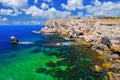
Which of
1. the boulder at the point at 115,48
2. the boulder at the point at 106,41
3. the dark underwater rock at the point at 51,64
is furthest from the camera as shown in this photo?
the boulder at the point at 106,41

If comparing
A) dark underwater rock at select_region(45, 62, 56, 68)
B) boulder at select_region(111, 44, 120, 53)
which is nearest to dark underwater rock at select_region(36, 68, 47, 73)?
dark underwater rock at select_region(45, 62, 56, 68)

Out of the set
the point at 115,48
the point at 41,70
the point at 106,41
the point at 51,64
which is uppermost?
the point at 106,41

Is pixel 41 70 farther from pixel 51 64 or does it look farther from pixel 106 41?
pixel 106 41

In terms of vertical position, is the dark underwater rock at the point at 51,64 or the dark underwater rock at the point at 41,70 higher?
the dark underwater rock at the point at 51,64

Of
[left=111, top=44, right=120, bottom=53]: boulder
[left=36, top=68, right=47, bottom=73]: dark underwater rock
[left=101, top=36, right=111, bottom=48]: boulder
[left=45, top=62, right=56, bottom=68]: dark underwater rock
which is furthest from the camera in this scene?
[left=101, top=36, right=111, bottom=48]: boulder

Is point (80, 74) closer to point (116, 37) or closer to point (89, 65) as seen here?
point (89, 65)

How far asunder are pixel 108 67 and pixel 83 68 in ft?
25.1

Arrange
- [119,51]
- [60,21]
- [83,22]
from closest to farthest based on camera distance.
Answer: [119,51] < [83,22] < [60,21]

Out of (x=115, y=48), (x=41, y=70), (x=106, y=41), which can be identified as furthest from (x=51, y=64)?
(x=106, y=41)

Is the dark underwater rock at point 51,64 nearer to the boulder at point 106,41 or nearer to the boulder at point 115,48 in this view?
the boulder at point 115,48

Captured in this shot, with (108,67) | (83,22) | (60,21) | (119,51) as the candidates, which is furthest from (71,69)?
(60,21)

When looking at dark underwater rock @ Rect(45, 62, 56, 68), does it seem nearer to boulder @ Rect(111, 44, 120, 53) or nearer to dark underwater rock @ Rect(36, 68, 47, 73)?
dark underwater rock @ Rect(36, 68, 47, 73)

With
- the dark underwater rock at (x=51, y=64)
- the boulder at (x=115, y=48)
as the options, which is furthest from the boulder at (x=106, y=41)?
the dark underwater rock at (x=51, y=64)

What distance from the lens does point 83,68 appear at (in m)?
53.2
